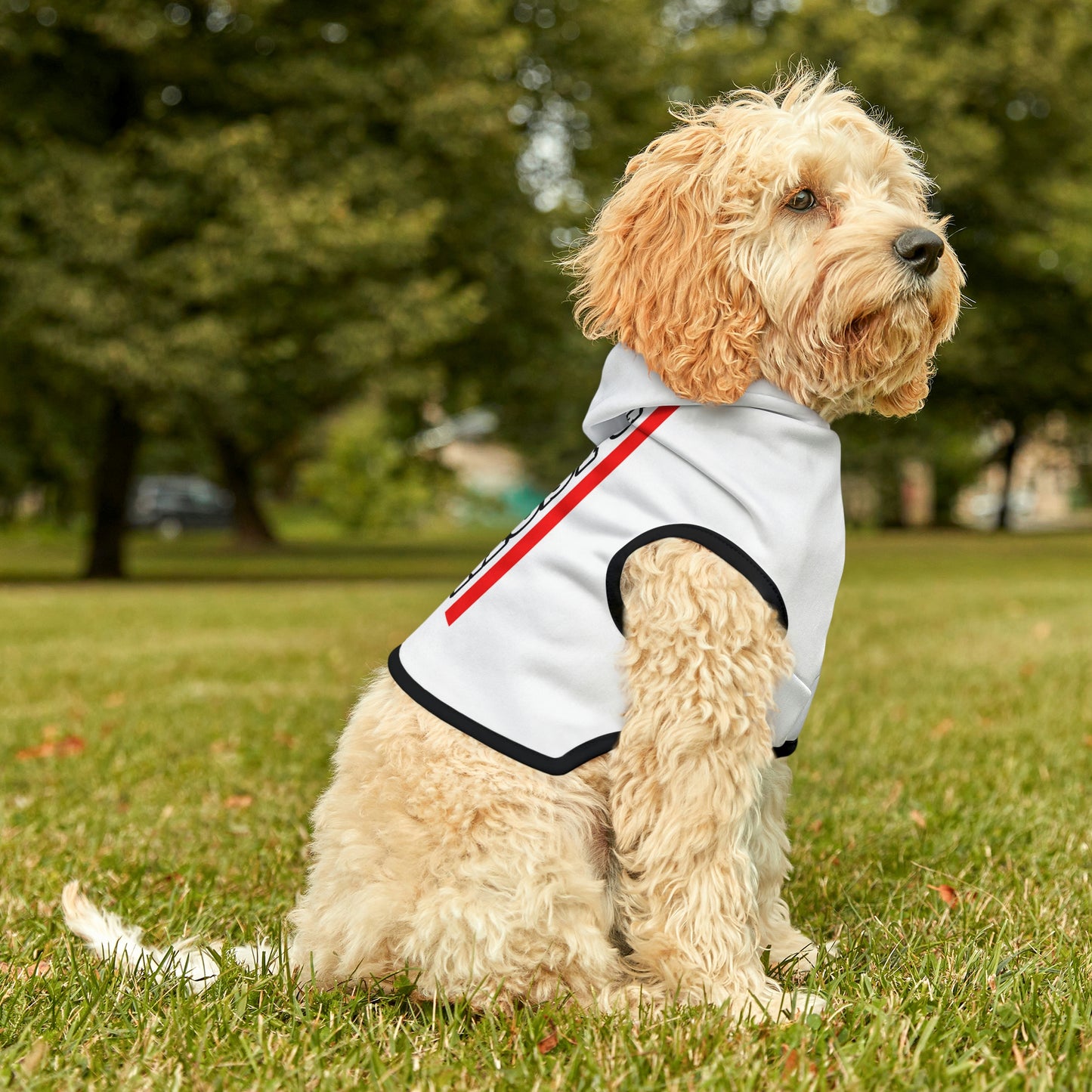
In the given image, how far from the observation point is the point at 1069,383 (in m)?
24.9

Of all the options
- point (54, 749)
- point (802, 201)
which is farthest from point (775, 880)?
point (54, 749)

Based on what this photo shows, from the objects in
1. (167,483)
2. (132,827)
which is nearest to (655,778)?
(132,827)

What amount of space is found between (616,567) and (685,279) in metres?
0.73

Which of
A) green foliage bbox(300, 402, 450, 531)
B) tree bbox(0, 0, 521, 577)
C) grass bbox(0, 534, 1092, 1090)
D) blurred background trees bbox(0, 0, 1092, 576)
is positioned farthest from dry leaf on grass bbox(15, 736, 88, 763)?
green foliage bbox(300, 402, 450, 531)

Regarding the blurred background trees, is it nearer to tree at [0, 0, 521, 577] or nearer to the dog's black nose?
tree at [0, 0, 521, 577]

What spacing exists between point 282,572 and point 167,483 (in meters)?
31.9

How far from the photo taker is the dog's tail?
9.84 ft

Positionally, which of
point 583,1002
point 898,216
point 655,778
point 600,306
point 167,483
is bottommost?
point 167,483

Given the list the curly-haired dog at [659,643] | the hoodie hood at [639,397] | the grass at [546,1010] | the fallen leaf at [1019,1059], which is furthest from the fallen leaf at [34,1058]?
the fallen leaf at [1019,1059]

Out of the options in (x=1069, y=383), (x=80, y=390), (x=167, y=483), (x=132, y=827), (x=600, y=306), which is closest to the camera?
(x=600, y=306)

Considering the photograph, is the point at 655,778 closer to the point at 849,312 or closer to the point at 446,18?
the point at 849,312

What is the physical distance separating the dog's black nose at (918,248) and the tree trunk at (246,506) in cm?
3056

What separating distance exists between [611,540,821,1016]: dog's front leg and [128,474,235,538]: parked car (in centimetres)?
4721

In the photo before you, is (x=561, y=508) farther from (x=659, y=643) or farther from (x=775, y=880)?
(x=775, y=880)
